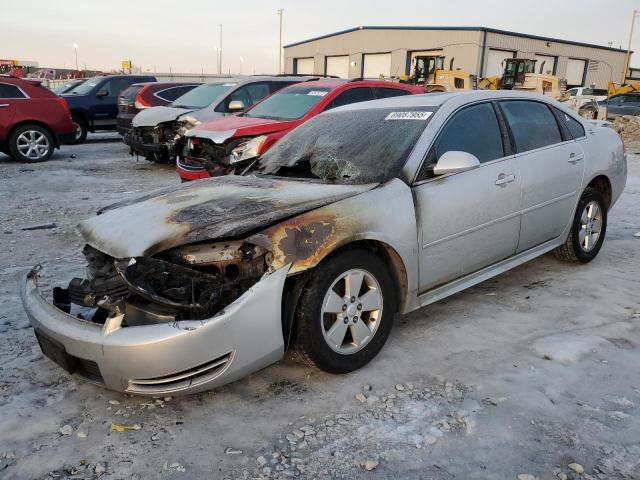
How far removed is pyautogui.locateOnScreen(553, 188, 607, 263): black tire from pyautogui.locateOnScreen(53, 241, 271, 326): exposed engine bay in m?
3.17

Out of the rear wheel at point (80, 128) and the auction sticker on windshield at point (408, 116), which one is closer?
the auction sticker on windshield at point (408, 116)

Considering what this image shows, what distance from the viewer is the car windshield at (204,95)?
1045 cm

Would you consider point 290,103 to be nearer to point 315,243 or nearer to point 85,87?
point 315,243

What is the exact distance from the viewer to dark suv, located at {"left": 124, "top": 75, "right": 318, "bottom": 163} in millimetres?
9578

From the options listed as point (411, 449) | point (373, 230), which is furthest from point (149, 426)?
point (373, 230)

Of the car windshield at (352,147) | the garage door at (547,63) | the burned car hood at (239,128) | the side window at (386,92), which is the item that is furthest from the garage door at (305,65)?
the car windshield at (352,147)

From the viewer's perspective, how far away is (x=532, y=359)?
10.5 ft

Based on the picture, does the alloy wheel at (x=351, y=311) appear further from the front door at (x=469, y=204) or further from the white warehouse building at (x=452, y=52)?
the white warehouse building at (x=452, y=52)

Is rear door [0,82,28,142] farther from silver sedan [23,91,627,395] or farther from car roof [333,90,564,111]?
car roof [333,90,564,111]

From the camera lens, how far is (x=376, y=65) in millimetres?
44562

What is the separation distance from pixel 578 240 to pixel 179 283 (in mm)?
3601

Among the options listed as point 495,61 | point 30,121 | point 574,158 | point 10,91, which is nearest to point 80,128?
point 30,121

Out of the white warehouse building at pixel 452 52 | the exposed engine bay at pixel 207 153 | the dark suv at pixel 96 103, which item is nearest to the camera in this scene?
the exposed engine bay at pixel 207 153

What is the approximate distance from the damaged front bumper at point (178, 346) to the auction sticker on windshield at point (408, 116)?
1600 mm
